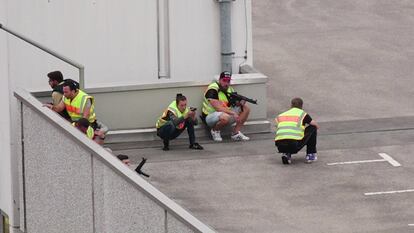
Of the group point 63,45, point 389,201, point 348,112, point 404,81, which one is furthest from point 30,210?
point 404,81

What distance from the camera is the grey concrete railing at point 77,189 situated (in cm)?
1973

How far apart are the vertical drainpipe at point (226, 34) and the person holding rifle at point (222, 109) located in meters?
0.98

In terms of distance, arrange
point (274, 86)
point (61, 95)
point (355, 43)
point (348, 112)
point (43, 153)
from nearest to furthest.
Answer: point (43, 153) < point (61, 95) < point (348, 112) < point (274, 86) < point (355, 43)

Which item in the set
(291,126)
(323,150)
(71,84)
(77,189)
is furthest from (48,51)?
(323,150)

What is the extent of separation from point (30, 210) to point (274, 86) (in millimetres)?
8535

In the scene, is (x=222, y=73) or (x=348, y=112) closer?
(x=222, y=73)

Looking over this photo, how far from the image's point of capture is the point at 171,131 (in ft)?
90.2

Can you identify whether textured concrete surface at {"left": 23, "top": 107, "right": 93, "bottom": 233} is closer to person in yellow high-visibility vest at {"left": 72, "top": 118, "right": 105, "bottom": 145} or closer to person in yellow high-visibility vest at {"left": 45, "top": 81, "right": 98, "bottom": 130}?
person in yellow high-visibility vest at {"left": 72, "top": 118, "right": 105, "bottom": 145}

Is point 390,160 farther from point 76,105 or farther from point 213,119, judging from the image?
point 76,105

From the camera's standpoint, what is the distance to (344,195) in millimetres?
25141

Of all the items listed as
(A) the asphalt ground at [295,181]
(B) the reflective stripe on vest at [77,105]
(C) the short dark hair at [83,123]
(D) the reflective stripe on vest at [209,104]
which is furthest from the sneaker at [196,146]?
(C) the short dark hair at [83,123]

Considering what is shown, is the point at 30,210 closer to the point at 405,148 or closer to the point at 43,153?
the point at 43,153

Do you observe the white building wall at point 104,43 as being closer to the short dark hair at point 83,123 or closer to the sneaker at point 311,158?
the short dark hair at point 83,123

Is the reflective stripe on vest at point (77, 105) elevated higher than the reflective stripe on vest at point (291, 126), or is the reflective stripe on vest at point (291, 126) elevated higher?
the reflective stripe on vest at point (77, 105)
